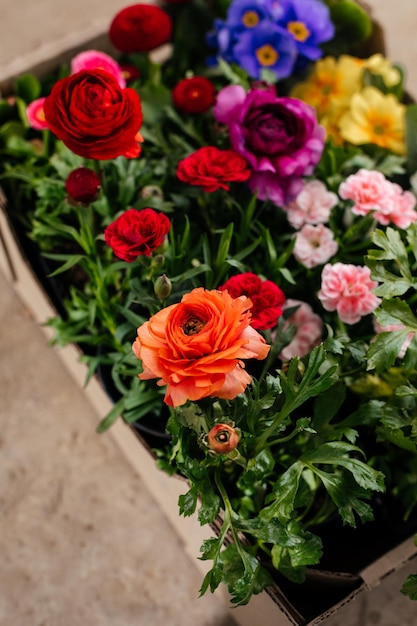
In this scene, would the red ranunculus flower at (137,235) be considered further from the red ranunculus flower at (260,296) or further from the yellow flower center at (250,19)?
the yellow flower center at (250,19)

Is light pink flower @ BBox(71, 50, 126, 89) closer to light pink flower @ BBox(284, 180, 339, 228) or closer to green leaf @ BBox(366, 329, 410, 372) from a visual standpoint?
light pink flower @ BBox(284, 180, 339, 228)

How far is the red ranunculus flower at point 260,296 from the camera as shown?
2.66ft

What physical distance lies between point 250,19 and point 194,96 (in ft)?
0.73

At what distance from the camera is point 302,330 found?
0.96 m

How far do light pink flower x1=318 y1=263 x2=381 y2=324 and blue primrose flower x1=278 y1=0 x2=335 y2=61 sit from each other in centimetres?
49

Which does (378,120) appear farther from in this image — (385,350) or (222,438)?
(222,438)

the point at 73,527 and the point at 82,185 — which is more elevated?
the point at 82,185

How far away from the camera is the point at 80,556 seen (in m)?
1.21

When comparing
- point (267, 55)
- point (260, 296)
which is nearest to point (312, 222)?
point (260, 296)

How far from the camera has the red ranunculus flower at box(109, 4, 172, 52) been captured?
112cm

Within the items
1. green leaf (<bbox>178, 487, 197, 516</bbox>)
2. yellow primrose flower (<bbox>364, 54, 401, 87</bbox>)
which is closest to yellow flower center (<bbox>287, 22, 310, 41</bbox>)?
yellow primrose flower (<bbox>364, 54, 401, 87</bbox>)

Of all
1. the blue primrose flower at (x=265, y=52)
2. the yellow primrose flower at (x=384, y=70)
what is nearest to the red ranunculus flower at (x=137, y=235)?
the blue primrose flower at (x=265, y=52)

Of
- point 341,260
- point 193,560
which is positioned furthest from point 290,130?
point 193,560

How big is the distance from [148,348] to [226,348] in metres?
0.08
